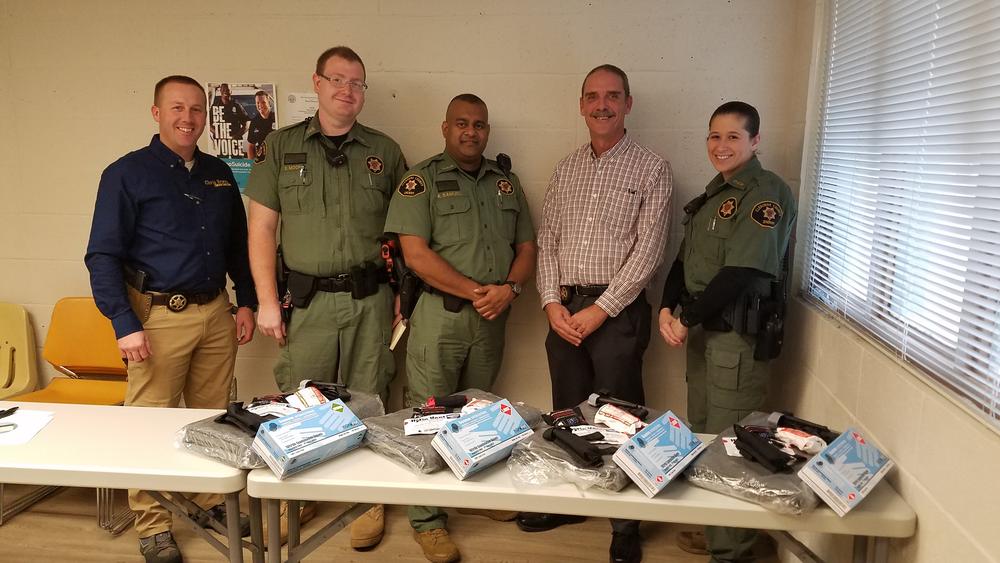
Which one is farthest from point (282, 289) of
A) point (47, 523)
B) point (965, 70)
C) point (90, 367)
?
point (965, 70)

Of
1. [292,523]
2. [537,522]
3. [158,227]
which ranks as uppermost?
[158,227]

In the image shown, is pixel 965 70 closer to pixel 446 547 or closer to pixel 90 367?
pixel 446 547

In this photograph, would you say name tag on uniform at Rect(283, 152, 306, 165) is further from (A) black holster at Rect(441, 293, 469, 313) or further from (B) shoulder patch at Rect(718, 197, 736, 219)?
(B) shoulder patch at Rect(718, 197, 736, 219)

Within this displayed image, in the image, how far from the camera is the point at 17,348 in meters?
3.10

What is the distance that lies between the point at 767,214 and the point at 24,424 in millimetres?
2281

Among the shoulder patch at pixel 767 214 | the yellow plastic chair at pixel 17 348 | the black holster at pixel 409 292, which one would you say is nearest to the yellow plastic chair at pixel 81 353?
the yellow plastic chair at pixel 17 348

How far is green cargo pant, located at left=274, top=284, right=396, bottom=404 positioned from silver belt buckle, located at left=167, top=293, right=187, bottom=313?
40cm

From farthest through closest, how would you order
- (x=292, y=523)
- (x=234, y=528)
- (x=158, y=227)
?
1. (x=158, y=227)
2. (x=292, y=523)
3. (x=234, y=528)

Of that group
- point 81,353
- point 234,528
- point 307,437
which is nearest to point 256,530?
point 234,528

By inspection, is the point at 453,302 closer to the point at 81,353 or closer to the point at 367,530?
the point at 367,530

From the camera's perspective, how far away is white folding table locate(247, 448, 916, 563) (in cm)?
143

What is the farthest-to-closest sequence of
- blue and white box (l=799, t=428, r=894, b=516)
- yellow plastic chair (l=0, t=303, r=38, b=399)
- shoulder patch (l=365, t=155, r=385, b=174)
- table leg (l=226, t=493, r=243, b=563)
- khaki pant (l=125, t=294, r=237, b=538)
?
yellow plastic chair (l=0, t=303, r=38, b=399), shoulder patch (l=365, t=155, r=385, b=174), khaki pant (l=125, t=294, r=237, b=538), table leg (l=226, t=493, r=243, b=563), blue and white box (l=799, t=428, r=894, b=516)

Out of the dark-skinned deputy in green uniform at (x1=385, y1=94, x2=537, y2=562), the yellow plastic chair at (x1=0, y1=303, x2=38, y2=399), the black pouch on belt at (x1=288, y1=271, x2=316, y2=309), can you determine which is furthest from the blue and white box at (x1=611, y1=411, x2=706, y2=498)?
the yellow plastic chair at (x1=0, y1=303, x2=38, y2=399)

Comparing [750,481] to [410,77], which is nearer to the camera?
[750,481]
